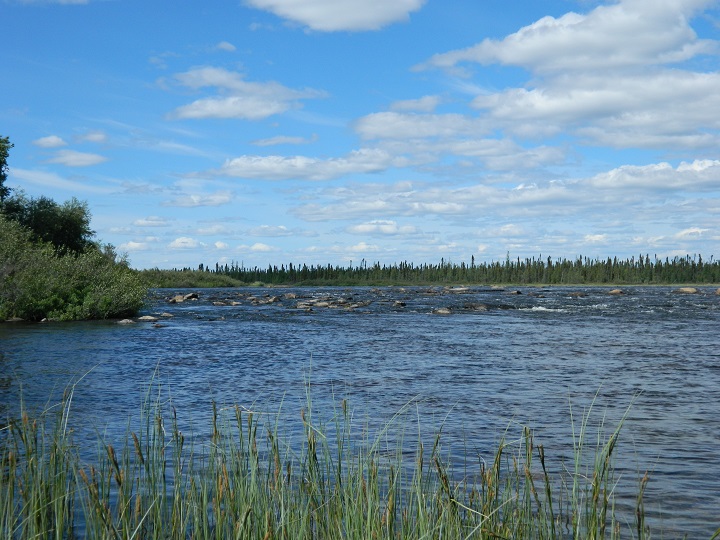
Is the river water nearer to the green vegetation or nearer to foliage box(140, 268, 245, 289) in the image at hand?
the green vegetation

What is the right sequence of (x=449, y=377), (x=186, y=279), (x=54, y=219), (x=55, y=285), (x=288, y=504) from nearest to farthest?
(x=288, y=504), (x=449, y=377), (x=55, y=285), (x=54, y=219), (x=186, y=279)

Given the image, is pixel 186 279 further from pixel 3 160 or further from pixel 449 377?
pixel 449 377

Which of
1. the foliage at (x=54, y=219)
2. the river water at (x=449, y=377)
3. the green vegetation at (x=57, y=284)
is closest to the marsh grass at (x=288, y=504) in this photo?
the river water at (x=449, y=377)

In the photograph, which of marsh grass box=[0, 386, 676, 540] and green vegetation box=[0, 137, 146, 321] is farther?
green vegetation box=[0, 137, 146, 321]

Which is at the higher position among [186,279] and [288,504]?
[186,279]

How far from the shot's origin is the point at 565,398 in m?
16.0

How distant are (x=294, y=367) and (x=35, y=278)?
21089 mm

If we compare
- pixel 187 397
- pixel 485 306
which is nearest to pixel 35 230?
pixel 485 306

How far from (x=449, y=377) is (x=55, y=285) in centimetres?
2579

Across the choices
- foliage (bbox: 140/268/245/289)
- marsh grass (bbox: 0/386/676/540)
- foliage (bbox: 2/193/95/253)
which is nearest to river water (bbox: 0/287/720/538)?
marsh grass (bbox: 0/386/676/540)

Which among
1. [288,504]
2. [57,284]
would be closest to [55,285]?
[57,284]

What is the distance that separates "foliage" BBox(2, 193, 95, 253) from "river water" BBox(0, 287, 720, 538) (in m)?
18.5

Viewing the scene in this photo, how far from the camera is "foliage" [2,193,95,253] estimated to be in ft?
171

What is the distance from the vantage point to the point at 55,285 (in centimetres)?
3750
